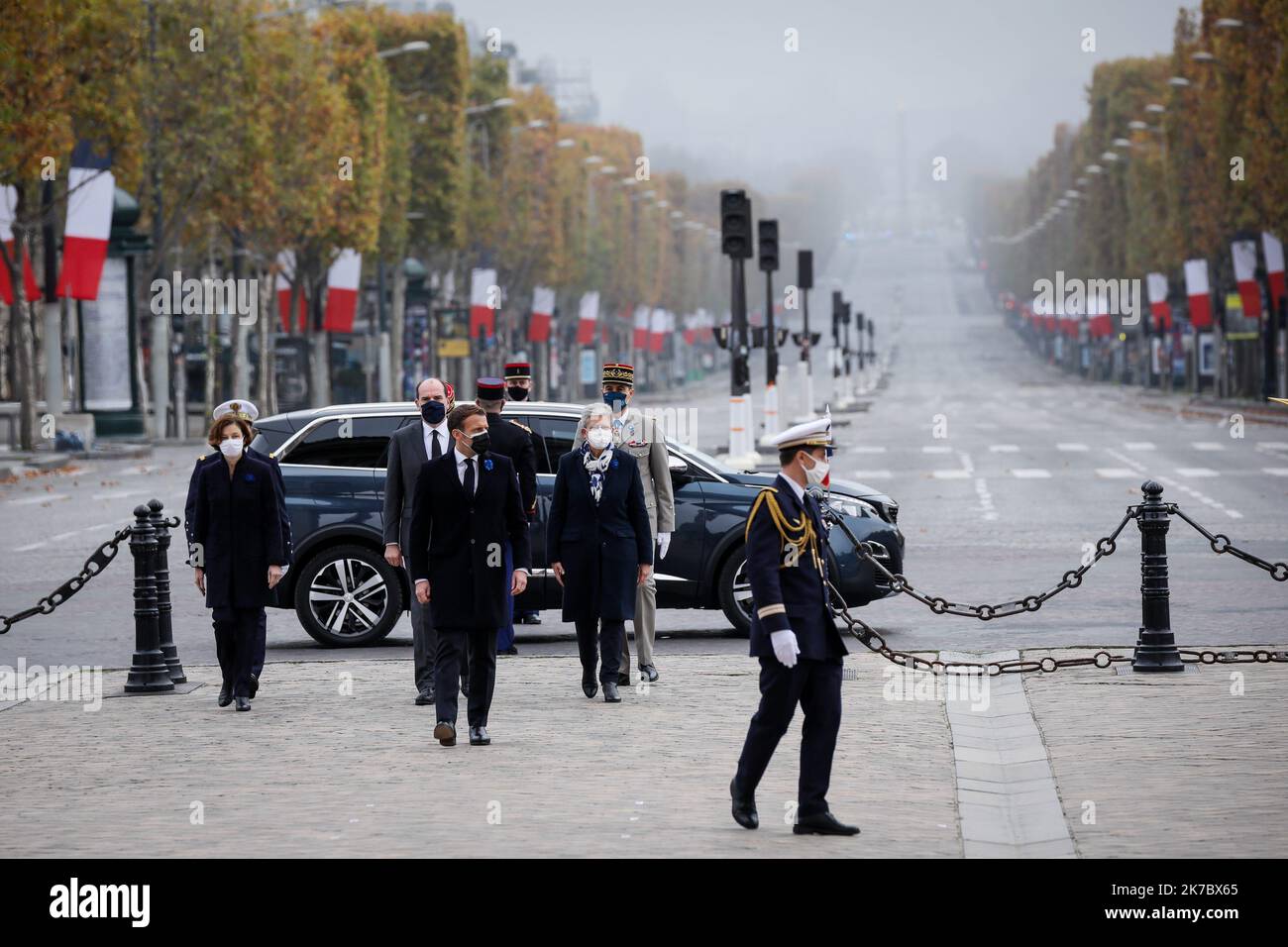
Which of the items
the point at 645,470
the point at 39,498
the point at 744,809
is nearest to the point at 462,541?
the point at 645,470

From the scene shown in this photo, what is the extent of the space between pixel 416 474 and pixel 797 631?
4593 millimetres

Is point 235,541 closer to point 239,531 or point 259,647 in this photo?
point 239,531

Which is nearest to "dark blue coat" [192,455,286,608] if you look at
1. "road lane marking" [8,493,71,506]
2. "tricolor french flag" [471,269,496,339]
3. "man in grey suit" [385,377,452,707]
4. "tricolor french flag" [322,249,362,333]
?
"man in grey suit" [385,377,452,707]

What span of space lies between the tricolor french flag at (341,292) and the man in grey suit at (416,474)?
53.2 metres

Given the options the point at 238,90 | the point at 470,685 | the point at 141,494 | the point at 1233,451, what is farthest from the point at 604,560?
the point at 238,90

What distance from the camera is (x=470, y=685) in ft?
39.7

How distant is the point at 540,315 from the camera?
93.2 metres

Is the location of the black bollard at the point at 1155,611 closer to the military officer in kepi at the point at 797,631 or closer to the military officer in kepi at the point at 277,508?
the military officer in kepi at the point at 797,631

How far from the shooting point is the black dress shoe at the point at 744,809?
9.55 metres

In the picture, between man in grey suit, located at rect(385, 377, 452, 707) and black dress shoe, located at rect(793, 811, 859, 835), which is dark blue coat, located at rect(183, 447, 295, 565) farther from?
black dress shoe, located at rect(793, 811, 859, 835)

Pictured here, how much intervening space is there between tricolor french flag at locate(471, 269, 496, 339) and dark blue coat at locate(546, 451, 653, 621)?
231 feet

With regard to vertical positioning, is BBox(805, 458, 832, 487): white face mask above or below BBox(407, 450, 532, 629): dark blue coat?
above

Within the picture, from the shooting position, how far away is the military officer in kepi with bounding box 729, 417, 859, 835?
949 cm
